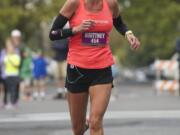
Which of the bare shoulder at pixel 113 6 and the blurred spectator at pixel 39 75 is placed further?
the blurred spectator at pixel 39 75

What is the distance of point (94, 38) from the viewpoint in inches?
286

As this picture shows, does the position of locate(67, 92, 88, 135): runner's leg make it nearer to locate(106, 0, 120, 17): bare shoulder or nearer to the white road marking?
locate(106, 0, 120, 17): bare shoulder

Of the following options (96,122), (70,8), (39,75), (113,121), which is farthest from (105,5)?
(39,75)

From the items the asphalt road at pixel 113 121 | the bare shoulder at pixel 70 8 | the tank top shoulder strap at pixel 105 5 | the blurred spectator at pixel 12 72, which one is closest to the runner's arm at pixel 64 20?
the bare shoulder at pixel 70 8

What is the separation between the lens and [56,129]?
35.3 feet

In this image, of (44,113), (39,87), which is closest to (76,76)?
(44,113)

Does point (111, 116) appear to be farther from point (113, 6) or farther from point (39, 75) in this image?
point (39, 75)

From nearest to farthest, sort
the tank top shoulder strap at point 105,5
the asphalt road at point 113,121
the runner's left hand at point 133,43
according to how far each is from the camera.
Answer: the runner's left hand at point 133,43, the tank top shoulder strap at point 105,5, the asphalt road at point 113,121

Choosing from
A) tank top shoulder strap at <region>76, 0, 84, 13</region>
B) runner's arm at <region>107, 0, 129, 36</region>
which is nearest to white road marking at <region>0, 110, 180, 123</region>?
runner's arm at <region>107, 0, 129, 36</region>

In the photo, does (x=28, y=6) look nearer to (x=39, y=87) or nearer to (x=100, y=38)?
(x=39, y=87)

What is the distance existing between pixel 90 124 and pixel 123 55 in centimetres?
9402

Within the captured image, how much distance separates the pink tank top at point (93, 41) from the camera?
7.27 m

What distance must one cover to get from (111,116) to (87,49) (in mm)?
5291

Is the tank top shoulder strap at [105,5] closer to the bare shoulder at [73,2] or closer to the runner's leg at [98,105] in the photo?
the bare shoulder at [73,2]
